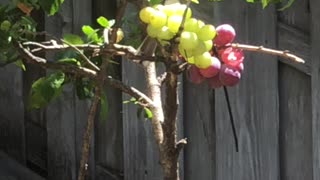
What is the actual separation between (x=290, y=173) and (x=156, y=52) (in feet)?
6.29

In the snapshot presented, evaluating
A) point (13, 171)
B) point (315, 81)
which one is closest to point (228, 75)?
point (315, 81)

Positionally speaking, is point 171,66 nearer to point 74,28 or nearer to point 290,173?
point 290,173

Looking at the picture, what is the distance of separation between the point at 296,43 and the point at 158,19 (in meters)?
2.07

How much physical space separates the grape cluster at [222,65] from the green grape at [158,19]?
12 cm

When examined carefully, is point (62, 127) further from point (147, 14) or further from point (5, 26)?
point (147, 14)

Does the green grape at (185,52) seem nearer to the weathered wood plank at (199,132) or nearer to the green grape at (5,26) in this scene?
the green grape at (5,26)

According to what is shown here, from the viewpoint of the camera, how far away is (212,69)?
1604 millimetres

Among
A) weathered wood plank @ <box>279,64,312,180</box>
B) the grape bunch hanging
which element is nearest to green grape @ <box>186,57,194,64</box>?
the grape bunch hanging

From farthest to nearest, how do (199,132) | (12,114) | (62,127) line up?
(12,114)
(62,127)
(199,132)

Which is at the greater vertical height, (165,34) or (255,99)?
(165,34)

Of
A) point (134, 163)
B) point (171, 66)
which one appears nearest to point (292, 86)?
point (134, 163)

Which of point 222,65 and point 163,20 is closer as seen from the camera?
point 163,20

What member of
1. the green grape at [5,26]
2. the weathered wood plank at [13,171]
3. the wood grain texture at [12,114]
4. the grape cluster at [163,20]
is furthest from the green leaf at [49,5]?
the wood grain texture at [12,114]

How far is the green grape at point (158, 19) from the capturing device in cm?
154
